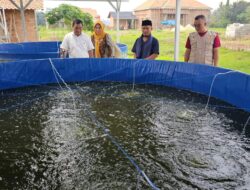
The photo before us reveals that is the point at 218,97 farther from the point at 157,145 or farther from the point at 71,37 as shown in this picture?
the point at 71,37

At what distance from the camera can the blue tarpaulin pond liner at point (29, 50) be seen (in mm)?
7133

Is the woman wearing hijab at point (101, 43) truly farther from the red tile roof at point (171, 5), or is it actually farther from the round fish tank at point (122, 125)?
the red tile roof at point (171, 5)

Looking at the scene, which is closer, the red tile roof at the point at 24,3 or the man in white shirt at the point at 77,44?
the man in white shirt at the point at 77,44

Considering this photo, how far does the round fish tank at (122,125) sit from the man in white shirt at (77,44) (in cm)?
53

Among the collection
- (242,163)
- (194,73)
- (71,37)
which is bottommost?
(242,163)

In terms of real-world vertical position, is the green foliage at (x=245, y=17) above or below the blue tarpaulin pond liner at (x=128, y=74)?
above

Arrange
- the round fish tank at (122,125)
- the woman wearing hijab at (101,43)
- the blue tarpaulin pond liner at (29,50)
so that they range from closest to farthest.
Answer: the round fish tank at (122,125), the woman wearing hijab at (101,43), the blue tarpaulin pond liner at (29,50)

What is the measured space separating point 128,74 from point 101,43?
3.11 feet

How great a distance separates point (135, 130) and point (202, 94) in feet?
6.46

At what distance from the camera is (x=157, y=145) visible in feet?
9.83

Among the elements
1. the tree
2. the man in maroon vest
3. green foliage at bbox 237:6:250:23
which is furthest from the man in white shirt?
green foliage at bbox 237:6:250:23

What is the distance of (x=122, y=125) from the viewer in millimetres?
3559

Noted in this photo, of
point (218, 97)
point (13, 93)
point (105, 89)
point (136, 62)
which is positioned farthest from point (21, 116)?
point (218, 97)

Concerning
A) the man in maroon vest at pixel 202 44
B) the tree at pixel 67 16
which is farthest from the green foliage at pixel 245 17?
the man in maroon vest at pixel 202 44
